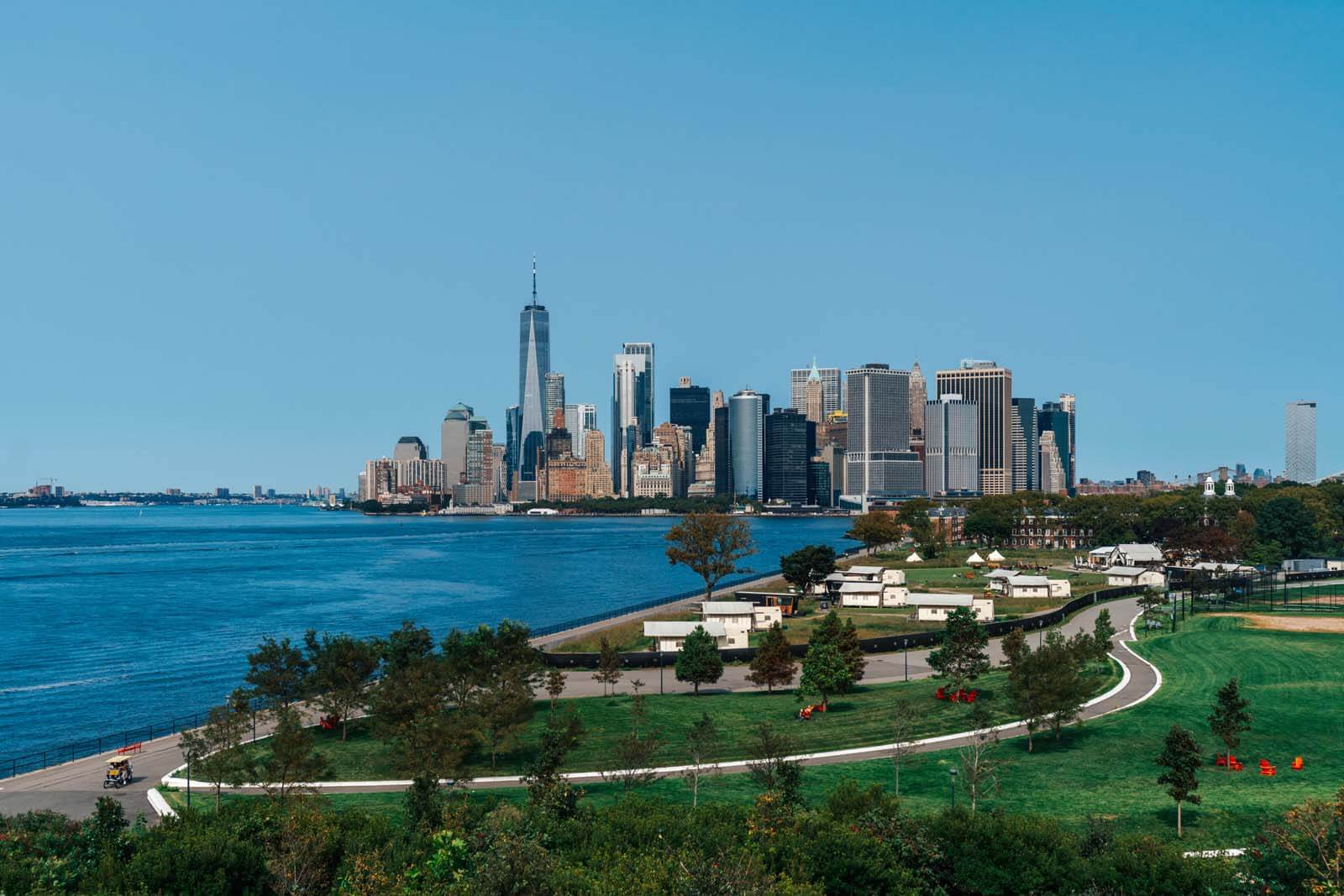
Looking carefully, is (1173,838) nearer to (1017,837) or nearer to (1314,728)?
(1017,837)

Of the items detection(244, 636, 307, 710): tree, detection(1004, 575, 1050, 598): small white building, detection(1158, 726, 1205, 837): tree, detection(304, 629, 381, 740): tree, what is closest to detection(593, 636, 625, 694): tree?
detection(304, 629, 381, 740): tree

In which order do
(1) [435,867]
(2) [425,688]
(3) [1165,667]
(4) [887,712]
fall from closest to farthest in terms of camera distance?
(1) [435,867] → (2) [425,688] → (4) [887,712] → (3) [1165,667]

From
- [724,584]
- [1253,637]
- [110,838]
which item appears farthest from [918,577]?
[110,838]

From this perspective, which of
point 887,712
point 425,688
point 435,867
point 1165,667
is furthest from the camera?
point 1165,667

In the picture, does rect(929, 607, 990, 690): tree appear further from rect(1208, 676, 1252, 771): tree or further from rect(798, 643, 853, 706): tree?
rect(1208, 676, 1252, 771): tree

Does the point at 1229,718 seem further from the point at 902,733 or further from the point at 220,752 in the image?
the point at 220,752

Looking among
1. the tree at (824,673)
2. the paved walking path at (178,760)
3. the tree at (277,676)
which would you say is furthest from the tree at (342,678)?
the tree at (824,673)

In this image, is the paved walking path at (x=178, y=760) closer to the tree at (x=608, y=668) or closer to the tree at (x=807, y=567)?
the tree at (x=608, y=668)
